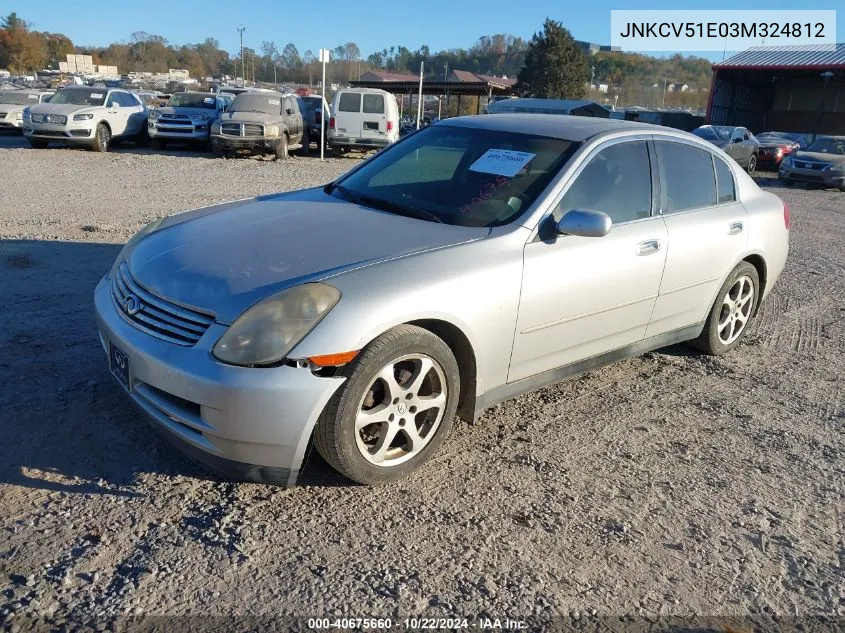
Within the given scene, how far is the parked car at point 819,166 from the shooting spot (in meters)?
18.6

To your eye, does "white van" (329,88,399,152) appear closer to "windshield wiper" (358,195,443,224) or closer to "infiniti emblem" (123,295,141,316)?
"windshield wiper" (358,195,443,224)

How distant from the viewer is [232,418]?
9.11ft

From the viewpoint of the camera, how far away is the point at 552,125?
4348 millimetres

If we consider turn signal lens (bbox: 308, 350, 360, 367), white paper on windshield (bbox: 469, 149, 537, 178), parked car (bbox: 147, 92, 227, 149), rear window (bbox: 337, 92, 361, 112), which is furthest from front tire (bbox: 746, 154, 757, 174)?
turn signal lens (bbox: 308, 350, 360, 367)

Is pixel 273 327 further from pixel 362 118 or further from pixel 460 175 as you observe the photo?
pixel 362 118

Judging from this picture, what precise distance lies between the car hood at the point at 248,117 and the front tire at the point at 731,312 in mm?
14338

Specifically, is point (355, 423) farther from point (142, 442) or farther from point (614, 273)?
point (614, 273)

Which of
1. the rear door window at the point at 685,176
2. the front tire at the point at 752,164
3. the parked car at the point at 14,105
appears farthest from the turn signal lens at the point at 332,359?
the front tire at the point at 752,164

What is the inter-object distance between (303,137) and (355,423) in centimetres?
1913

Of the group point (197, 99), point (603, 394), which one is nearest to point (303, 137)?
point (197, 99)

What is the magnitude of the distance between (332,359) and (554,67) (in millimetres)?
57289

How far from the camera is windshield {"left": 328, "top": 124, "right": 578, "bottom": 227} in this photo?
3793mm

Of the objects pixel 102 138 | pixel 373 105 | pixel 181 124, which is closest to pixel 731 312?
pixel 373 105

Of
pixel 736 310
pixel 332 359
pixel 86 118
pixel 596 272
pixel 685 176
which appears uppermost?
pixel 685 176
